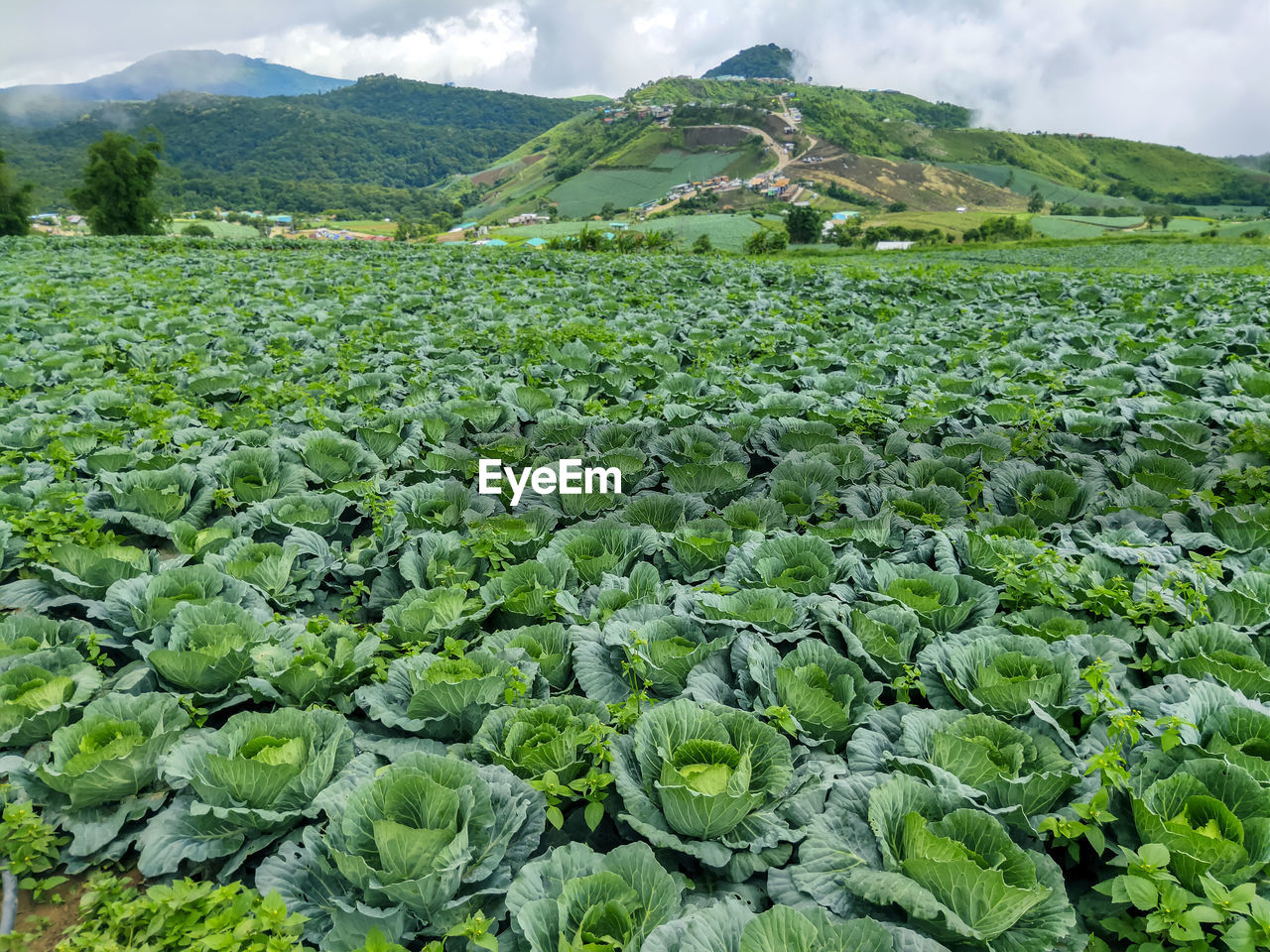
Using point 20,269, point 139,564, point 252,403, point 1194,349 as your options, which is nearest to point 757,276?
point 1194,349

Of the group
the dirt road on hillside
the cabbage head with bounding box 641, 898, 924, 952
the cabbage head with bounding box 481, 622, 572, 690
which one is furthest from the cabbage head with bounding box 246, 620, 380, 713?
the dirt road on hillside

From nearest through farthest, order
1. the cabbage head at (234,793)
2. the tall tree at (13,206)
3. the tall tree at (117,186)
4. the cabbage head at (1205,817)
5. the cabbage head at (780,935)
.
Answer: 1. the cabbage head at (780,935)
2. the cabbage head at (1205,817)
3. the cabbage head at (234,793)
4. the tall tree at (13,206)
5. the tall tree at (117,186)

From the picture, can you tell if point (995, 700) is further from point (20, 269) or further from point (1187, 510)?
point (20, 269)

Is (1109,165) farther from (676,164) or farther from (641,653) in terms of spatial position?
(641,653)

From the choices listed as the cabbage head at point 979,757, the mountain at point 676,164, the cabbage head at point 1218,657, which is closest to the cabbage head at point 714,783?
the cabbage head at point 979,757

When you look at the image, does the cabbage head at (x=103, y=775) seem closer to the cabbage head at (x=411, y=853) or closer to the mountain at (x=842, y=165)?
the cabbage head at (x=411, y=853)

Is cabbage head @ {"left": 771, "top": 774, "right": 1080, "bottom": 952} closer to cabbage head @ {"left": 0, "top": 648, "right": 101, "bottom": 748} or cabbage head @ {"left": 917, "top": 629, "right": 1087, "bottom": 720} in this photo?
cabbage head @ {"left": 917, "top": 629, "right": 1087, "bottom": 720}

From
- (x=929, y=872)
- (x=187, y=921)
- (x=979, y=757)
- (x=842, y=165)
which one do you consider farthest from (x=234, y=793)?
(x=842, y=165)
